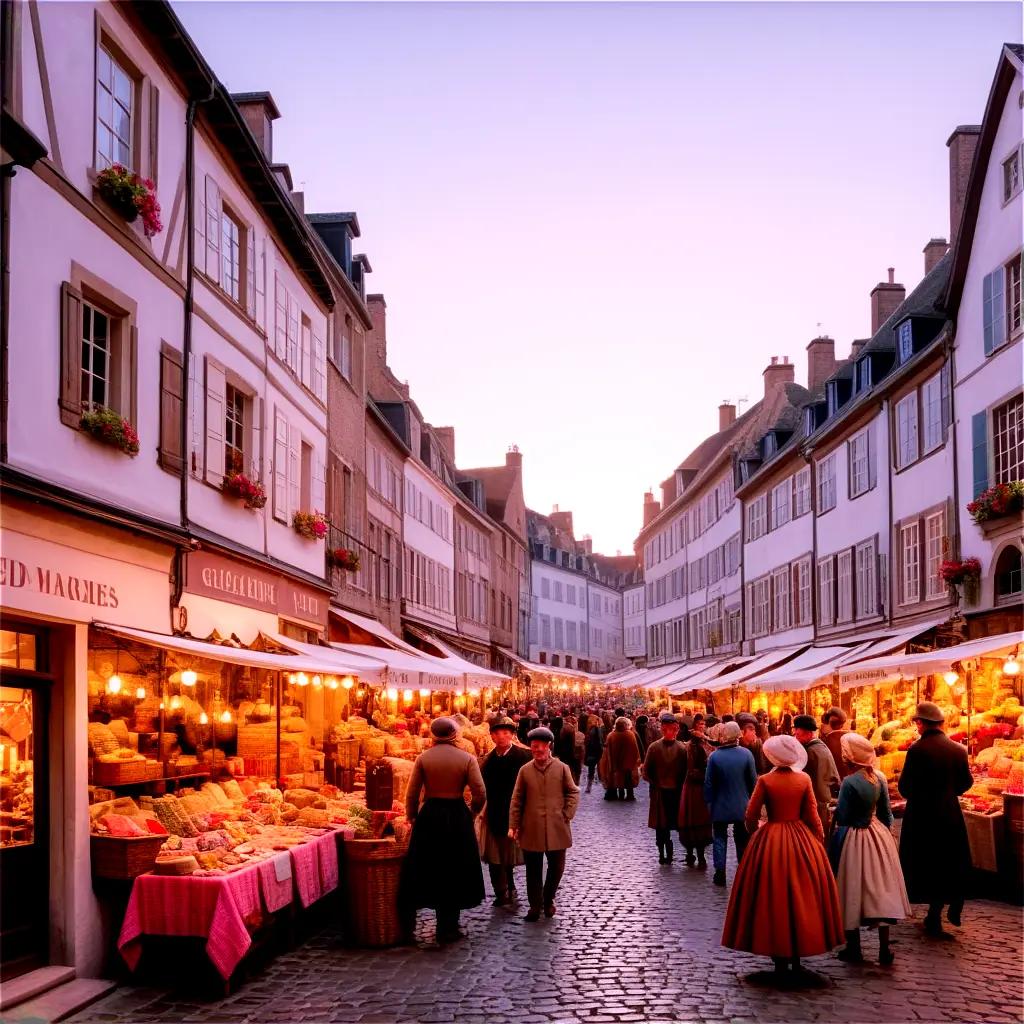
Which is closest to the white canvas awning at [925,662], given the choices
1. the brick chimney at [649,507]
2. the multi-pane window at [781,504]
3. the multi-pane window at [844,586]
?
the multi-pane window at [844,586]

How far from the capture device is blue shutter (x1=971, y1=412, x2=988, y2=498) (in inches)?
762

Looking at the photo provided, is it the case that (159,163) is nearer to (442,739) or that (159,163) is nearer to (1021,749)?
(442,739)

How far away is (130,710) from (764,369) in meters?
34.4

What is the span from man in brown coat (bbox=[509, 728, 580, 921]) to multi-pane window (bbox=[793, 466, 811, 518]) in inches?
835

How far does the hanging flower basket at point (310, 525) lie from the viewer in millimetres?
18656

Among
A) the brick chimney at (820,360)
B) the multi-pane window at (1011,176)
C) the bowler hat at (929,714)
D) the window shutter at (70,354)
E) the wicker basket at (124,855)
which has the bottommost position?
the wicker basket at (124,855)

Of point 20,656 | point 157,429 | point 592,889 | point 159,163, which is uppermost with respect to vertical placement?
point 159,163

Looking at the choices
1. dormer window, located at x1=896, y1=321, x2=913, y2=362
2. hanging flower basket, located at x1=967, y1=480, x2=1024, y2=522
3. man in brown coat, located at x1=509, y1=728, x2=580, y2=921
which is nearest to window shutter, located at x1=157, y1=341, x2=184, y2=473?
man in brown coat, located at x1=509, y1=728, x2=580, y2=921

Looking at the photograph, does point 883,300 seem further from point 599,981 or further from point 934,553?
point 599,981

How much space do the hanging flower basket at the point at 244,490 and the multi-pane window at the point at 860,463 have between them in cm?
1465

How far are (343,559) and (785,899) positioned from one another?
14117 millimetres

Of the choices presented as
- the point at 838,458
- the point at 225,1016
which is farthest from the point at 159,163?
the point at 838,458

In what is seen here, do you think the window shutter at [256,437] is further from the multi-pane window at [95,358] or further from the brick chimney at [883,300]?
the brick chimney at [883,300]

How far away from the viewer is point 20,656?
29.8ft
